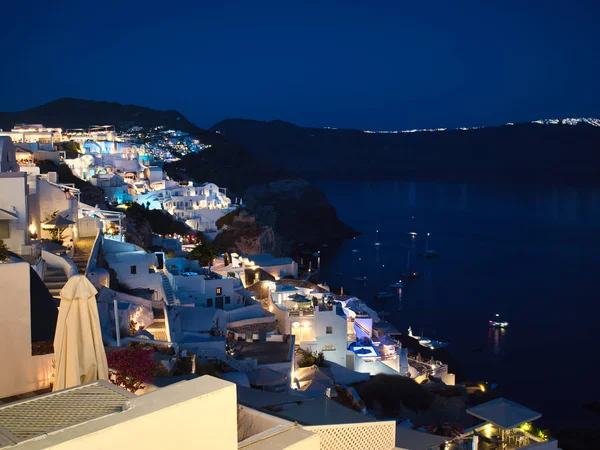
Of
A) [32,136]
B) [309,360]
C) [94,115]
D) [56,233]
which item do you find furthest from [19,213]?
[94,115]

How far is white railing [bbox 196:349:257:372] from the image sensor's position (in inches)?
524

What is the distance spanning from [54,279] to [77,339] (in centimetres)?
617

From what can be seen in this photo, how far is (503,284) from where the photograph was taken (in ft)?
146

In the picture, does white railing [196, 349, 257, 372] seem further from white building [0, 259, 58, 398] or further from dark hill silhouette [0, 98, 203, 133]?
dark hill silhouette [0, 98, 203, 133]

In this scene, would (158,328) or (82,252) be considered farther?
(82,252)

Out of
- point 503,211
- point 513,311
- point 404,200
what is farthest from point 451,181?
point 513,311

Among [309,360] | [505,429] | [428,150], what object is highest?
[428,150]

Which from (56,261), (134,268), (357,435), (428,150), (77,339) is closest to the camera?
(77,339)

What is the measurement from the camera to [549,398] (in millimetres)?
24500

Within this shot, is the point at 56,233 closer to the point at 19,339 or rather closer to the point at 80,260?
the point at 80,260

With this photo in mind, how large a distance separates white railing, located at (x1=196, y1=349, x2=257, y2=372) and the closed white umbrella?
8.04m

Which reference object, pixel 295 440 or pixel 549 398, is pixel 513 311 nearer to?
pixel 549 398

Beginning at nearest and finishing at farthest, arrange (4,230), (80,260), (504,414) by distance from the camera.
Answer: (504,414) → (4,230) → (80,260)

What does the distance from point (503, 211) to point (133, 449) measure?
87.9m
